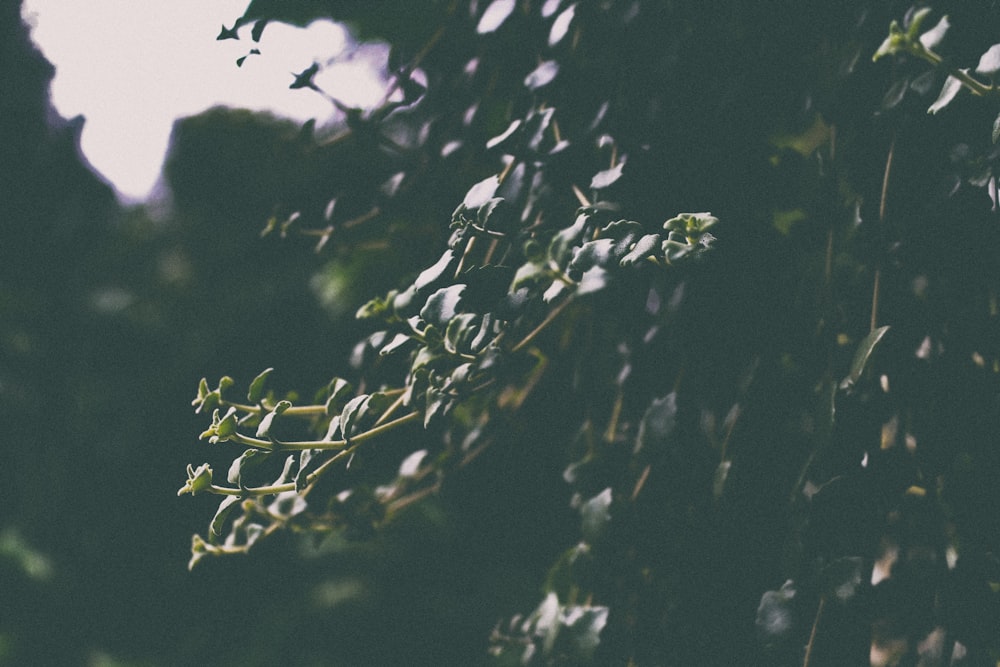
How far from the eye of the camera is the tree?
1.66 ft

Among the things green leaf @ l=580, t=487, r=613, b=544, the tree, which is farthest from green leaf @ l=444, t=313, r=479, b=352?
green leaf @ l=580, t=487, r=613, b=544

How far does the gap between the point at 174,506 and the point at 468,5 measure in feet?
2.71

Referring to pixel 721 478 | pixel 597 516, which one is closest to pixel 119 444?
pixel 597 516

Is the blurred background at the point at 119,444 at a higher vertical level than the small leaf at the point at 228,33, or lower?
higher

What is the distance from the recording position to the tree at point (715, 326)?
0.50m

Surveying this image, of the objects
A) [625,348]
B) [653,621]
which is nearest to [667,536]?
[653,621]

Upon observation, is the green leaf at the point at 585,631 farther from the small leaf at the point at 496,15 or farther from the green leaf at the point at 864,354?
the small leaf at the point at 496,15

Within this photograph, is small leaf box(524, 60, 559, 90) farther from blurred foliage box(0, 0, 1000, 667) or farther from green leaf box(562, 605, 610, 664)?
green leaf box(562, 605, 610, 664)

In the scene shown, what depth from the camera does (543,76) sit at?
2.13 feet

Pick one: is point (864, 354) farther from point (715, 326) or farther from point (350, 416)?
point (350, 416)

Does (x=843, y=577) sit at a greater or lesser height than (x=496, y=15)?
lesser

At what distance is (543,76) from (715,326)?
0.27m

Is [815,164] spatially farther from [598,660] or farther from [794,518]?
[598,660]

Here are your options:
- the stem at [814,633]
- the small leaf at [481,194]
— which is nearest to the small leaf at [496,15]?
the small leaf at [481,194]
